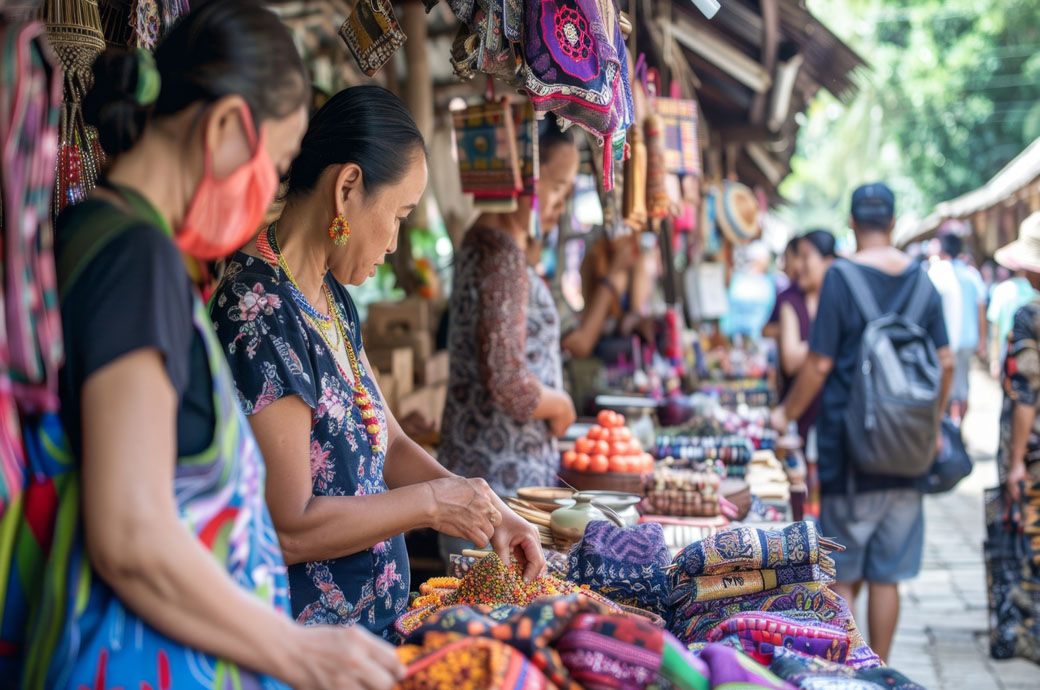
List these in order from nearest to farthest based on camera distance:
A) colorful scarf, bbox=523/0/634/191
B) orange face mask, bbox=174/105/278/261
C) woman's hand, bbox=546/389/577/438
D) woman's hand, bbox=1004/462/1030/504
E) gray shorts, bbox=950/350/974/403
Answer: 1. orange face mask, bbox=174/105/278/261
2. colorful scarf, bbox=523/0/634/191
3. woman's hand, bbox=546/389/577/438
4. woman's hand, bbox=1004/462/1030/504
5. gray shorts, bbox=950/350/974/403

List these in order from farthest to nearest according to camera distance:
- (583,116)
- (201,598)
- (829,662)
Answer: (583,116) < (829,662) < (201,598)

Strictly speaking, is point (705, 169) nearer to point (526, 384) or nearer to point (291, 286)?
point (526, 384)

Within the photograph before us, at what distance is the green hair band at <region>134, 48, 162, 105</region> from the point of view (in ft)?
3.58

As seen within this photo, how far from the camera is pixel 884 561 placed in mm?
4121

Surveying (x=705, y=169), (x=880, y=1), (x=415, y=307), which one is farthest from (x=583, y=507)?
(x=880, y=1)

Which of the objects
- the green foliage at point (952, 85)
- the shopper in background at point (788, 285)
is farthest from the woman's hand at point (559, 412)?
the green foliage at point (952, 85)

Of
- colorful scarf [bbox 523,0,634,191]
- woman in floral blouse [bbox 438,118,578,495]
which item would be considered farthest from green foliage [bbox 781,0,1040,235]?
colorful scarf [bbox 523,0,634,191]

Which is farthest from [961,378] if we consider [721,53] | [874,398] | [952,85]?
[952,85]

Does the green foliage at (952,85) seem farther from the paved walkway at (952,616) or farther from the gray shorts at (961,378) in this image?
the paved walkway at (952,616)

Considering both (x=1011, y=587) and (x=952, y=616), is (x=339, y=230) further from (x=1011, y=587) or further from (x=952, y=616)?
(x=952, y=616)

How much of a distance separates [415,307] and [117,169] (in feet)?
13.7

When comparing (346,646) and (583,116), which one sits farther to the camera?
(583,116)

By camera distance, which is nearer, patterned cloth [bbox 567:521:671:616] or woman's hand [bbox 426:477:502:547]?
woman's hand [bbox 426:477:502:547]

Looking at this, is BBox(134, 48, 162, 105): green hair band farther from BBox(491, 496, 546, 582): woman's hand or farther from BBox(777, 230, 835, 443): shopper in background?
BBox(777, 230, 835, 443): shopper in background
